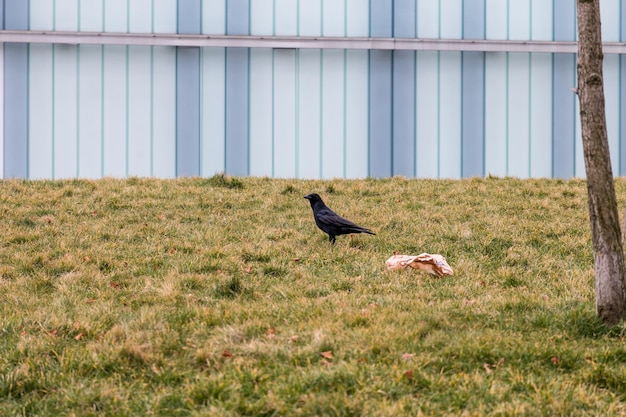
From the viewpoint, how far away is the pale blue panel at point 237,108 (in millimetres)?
14516

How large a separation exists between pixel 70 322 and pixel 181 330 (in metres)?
0.96

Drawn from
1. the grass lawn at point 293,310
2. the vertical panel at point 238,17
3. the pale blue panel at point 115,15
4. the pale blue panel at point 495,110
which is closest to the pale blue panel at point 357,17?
the vertical panel at point 238,17

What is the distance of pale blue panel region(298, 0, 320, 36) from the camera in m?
14.5

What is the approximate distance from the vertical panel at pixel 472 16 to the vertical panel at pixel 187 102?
5516 millimetres

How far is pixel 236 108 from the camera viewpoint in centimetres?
1458

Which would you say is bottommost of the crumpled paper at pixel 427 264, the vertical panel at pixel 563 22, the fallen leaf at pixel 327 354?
the fallen leaf at pixel 327 354

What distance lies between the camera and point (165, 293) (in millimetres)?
6691

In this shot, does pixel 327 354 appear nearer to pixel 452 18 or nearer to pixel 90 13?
pixel 452 18

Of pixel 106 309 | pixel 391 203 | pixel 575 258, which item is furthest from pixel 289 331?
pixel 391 203

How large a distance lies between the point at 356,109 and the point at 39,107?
642 centimetres

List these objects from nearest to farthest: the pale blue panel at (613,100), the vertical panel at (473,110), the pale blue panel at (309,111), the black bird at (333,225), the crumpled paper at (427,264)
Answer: the crumpled paper at (427,264)
the black bird at (333,225)
the pale blue panel at (309,111)
the vertical panel at (473,110)
the pale blue panel at (613,100)

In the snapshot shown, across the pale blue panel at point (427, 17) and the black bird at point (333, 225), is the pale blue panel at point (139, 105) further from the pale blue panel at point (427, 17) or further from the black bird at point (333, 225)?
the black bird at point (333, 225)

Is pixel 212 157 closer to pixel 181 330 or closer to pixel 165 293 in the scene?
pixel 165 293

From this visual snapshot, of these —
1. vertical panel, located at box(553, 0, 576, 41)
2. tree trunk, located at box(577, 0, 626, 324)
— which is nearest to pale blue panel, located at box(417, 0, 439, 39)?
vertical panel, located at box(553, 0, 576, 41)
